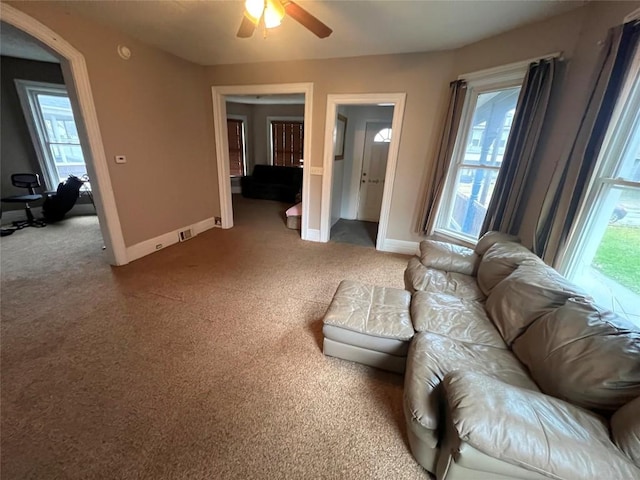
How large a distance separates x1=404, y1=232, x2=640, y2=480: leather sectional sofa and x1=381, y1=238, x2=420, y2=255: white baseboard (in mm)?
1950

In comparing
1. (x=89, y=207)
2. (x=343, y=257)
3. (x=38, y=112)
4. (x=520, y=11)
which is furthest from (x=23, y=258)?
Answer: (x=520, y=11)

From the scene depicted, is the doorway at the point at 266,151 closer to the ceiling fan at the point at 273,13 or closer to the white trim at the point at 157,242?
the white trim at the point at 157,242

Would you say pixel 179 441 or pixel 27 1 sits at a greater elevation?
pixel 27 1

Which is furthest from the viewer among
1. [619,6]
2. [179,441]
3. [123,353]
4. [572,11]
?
[572,11]

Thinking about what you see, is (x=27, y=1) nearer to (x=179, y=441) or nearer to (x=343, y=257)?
(x=179, y=441)

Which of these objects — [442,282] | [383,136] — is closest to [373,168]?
[383,136]

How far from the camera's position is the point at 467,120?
Result: 9.84 feet

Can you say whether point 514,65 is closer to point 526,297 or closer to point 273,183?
point 526,297

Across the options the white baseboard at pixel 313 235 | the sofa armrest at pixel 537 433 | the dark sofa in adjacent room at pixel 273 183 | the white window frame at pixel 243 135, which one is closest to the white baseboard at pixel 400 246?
the white baseboard at pixel 313 235

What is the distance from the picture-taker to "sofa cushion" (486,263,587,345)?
1.41m

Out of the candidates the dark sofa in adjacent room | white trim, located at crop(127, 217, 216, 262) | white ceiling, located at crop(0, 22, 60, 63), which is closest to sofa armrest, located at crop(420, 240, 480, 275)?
white trim, located at crop(127, 217, 216, 262)

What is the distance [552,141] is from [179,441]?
347cm

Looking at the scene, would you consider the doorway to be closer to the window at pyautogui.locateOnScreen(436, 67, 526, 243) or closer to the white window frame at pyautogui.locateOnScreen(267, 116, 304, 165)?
the white window frame at pyautogui.locateOnScreen(267, 116, 304, 165)

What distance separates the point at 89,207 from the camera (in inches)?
192
